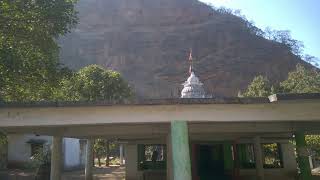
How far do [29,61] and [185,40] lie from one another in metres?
77.6

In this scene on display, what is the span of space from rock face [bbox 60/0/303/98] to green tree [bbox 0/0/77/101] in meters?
55.9

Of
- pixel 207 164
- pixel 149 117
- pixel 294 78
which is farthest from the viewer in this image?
pixel 294 78

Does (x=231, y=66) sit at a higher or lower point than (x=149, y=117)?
higher

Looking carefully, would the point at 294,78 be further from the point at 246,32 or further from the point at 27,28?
the point at 246,32

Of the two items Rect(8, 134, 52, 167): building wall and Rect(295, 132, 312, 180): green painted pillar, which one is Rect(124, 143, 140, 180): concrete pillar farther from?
Rect(8, 134, 52, 167): building wall

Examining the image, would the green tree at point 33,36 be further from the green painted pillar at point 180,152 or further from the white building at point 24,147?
the white building at point 24,147

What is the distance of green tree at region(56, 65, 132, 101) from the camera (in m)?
27.1

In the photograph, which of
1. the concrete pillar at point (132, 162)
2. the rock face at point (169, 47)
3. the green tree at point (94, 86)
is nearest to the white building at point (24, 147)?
the green tree at point (94, 86)

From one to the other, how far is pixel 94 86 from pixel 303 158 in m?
18.0

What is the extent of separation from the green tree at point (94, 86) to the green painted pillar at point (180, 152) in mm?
17361

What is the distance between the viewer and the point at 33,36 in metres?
13.1

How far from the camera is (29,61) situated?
12.9 metres

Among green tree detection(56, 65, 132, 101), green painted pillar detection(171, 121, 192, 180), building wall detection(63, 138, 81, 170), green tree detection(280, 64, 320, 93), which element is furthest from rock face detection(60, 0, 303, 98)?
green painted pillar detection(171, 121, 192, 180)

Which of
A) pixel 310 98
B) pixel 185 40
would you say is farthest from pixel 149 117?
pixel 185 40
